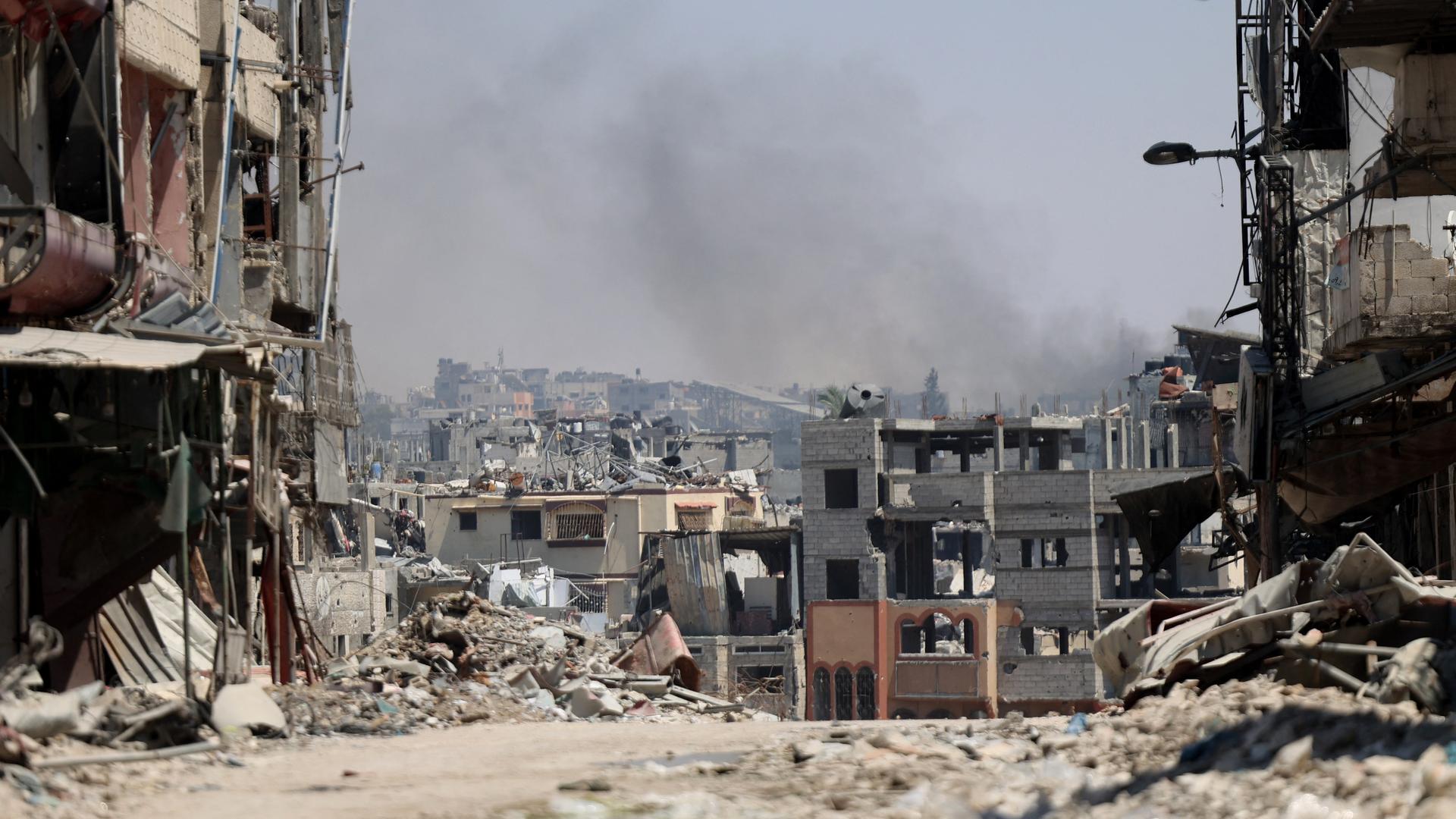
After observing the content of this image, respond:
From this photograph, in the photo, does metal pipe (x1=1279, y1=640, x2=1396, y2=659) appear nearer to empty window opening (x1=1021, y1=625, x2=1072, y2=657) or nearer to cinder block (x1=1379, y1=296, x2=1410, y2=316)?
cinder block (x1=1379, y1=296, x2=1410, y2=316)

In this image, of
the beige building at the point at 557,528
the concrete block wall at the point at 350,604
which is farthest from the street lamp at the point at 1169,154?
the beige building at the point at 557,528

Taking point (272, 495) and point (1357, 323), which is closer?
point (272, 495)

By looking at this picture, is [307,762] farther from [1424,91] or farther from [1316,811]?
[1424,91]

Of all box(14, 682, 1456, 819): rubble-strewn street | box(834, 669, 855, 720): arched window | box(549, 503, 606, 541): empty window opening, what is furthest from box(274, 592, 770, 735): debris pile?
box(549, 503, 606, 541): empty window opening

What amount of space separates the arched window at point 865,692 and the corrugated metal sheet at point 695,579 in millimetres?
7723

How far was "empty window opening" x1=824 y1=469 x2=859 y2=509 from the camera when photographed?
216 feet

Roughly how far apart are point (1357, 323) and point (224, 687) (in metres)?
13.1

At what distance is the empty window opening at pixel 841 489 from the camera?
65875mm

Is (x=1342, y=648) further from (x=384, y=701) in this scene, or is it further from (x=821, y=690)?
(x=821, y=690)

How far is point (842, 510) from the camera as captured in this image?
6544 centimetres

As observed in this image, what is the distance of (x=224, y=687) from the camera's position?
43.1ft

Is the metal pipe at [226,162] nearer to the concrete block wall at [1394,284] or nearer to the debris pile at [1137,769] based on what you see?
the debris pile at [1137,769]

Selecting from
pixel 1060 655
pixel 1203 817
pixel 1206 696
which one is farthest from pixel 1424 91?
pixel 1060 655

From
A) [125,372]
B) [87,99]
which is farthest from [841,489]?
[125,372]
